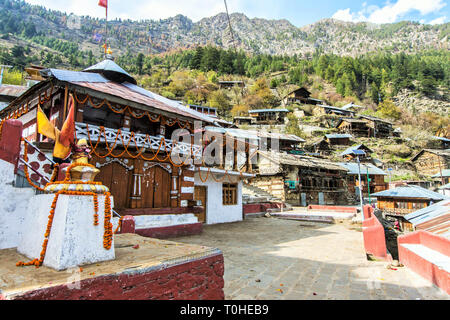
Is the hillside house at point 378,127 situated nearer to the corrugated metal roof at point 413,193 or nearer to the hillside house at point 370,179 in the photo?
the hillside house at point 370,179

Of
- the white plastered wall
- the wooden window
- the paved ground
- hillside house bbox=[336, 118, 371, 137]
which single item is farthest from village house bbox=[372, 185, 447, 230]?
hillside house bbox=[336, 118, 371, 137]

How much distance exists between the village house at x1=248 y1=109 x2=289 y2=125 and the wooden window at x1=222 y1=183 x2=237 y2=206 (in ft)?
158

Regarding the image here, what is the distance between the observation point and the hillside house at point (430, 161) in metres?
49.7

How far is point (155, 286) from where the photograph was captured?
10.2 feet

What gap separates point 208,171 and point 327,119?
60.5 metres

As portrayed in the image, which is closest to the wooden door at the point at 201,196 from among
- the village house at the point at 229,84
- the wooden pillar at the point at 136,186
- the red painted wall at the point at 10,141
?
the wooden pillar at the point at 136,186

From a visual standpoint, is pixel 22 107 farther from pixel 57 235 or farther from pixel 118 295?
pixel 118 295

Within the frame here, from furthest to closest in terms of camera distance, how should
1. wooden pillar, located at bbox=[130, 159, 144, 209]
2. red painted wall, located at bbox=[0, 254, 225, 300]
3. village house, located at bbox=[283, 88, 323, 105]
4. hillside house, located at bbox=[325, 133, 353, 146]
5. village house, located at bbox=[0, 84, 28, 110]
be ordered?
village house, located at bbox=[283, 88, 323, 105]
hillside house, located at bbox=[325, 133, 353, 146]
village house, located at bbox=[0, 84, 28, 110]
wooden pillar, located at bbox=[130, 159, 144, 209]
red painted wall, located at bbox=[0, 254, 225, 300]

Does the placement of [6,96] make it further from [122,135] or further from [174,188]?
[174,188]

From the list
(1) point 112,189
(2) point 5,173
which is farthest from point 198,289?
(1) point 112,189

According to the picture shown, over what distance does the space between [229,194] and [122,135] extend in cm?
964

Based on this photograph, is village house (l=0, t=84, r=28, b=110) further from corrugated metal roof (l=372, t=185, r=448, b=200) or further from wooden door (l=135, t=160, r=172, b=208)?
corrugated metal roof (l=372, t=185, r=448, b=200)

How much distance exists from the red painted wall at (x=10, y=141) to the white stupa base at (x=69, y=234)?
1989 mm

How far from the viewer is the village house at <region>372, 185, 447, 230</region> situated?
24337 mm
